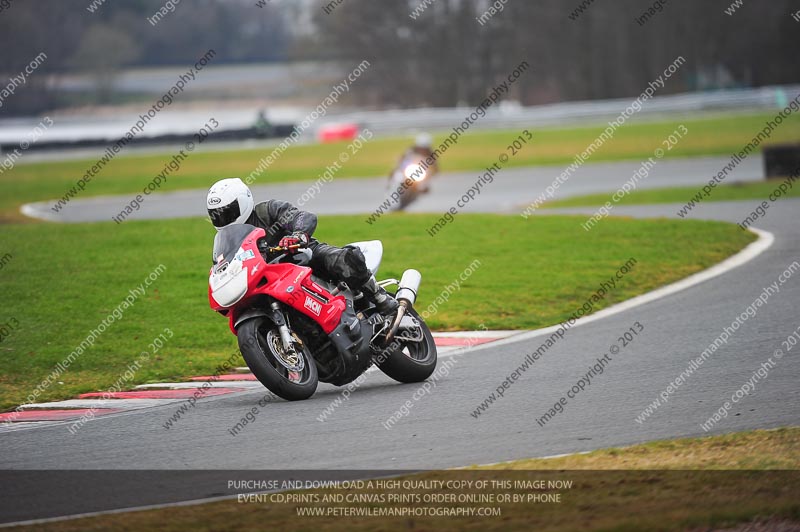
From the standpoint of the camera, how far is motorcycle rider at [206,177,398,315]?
24.5 ft

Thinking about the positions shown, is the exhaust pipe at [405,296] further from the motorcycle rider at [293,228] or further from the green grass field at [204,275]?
the green grass field at [204,275]

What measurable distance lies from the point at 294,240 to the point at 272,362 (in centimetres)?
83

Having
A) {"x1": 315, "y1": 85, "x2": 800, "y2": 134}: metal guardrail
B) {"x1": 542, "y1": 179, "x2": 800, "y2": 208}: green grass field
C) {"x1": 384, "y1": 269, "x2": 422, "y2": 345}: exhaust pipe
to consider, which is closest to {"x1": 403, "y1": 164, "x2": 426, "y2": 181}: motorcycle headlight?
{"x1": 542, "y1": 179, "x2": 800, "y2": 208}: green grass field

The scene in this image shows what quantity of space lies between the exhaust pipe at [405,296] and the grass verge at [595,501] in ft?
7.18

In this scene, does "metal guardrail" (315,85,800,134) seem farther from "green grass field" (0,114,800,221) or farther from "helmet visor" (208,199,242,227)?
"helmet visor" (208,199,242,227)

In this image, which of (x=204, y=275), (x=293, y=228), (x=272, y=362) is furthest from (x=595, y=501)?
(x=204, y=275)

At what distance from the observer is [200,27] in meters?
75.4

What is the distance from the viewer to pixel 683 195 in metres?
20.5

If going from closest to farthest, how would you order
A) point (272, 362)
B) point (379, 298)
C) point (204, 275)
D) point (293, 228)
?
point (272, 362)
point (293, 228)
point (379, 298)
point (204, 275)

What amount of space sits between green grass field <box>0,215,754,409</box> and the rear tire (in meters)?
1.85

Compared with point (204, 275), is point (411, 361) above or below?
above

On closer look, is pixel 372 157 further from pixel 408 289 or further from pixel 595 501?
pixel 595 501

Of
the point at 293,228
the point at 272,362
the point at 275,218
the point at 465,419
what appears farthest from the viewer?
the point at 275,218

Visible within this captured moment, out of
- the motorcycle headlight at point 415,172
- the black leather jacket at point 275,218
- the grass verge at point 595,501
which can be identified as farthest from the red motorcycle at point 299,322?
the motorcycle headlight at point 415,172
